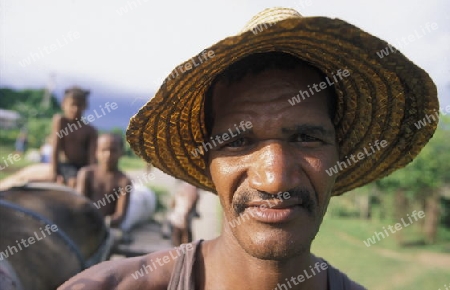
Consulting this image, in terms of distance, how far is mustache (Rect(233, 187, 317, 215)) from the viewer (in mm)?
1558

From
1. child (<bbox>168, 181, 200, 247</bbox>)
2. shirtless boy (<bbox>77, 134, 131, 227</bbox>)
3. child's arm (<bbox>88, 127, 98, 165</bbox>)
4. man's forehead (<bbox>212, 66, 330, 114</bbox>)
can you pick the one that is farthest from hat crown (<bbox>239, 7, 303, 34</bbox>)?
child (<bbox>168, 181, 200, 247</bbox>)

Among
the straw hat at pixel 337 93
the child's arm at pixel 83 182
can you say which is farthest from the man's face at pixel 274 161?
the child's arm at pixel 83 182

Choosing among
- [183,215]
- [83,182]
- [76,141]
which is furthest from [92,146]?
[183,215]

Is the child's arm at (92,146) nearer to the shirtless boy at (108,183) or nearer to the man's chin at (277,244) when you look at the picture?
the shirtless boy at (108,183)

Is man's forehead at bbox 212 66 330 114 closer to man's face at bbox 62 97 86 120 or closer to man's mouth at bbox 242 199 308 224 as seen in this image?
man's mouth at bbox 242 199 308 224

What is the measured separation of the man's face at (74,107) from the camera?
675 cm

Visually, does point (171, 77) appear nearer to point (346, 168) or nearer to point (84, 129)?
point (346, 168)

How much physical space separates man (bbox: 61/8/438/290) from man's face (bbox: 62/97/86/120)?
16.5 feet

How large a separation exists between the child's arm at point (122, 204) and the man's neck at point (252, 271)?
412 centimetres

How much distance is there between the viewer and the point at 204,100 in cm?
188

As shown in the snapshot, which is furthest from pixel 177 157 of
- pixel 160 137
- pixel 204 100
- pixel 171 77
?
pixel 171 77

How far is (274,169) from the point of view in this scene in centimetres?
155

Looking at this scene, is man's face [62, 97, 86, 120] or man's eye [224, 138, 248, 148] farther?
man's face [62, 97, 86, 120]

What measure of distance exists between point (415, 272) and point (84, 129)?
6.13 metres
